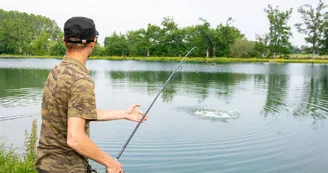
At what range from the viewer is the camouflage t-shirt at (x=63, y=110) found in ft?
6.42

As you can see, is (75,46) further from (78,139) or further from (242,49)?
(242,49)

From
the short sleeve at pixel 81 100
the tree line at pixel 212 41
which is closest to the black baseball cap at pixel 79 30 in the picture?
the short sleeve at pixel 81 100

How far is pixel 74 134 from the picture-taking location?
193 cm

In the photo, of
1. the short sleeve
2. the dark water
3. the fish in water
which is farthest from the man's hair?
the fish in water

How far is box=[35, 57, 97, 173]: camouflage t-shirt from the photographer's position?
1957mm

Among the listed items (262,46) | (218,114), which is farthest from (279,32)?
(218,114)

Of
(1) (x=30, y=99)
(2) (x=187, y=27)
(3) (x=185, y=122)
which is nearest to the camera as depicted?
(3) (x=185, y=122)

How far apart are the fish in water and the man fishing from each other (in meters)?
9.07

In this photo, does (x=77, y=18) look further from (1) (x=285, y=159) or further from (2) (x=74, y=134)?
(1) (x=285, y=159)

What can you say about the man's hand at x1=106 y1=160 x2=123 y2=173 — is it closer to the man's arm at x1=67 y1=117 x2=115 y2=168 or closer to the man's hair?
the man's arm at x1=67 y1=117 x2=115 y2=168

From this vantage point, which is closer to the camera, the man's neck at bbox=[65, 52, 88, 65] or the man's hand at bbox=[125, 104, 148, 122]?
the man's neck at bbox=[65, 52, 88, 65]

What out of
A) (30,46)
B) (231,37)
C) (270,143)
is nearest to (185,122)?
(270,143)

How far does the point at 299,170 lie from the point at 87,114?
19.5 ft

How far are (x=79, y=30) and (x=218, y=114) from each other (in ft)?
32.8
